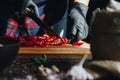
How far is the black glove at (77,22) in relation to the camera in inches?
173

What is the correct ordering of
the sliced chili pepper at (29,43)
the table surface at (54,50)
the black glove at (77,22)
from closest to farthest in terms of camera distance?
the table surface at (54,50) < the sliced chili pepper at (29,43) < the black glove at (77,22)

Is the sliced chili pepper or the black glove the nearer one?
the sliced chili pepper

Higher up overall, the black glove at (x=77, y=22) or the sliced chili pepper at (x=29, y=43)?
the sliced chili pepper at (x=29, y=43)

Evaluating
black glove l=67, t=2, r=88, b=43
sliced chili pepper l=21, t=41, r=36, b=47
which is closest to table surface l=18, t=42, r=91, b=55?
sliced chili pepper l=21, t=41, r=36, b=47

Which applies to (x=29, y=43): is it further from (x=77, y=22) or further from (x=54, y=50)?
(x=77, y=22)

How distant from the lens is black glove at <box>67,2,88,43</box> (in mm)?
4391

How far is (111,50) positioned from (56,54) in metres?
1.00

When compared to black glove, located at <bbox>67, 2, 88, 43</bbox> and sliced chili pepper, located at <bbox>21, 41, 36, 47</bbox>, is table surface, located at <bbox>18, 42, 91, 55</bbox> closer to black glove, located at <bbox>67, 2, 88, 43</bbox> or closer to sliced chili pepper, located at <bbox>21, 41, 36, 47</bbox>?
sliced chili pepper, located at <bbox>21, 41, 36, 47</bbox>

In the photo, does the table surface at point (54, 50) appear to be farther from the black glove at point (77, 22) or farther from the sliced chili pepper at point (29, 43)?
the black glove at point (77, 22)

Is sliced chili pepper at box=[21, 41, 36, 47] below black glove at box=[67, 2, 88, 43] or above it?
above

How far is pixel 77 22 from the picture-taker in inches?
177

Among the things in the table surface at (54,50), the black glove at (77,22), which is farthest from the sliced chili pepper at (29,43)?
the black glove at (77,22)

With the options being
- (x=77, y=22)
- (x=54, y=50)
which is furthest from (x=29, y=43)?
(x=77, y=22)

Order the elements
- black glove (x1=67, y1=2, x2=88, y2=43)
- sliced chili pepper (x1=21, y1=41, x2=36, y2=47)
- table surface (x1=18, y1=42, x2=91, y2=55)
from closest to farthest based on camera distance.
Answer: table surface (x1=18, y1=42, x2=91, y2=55), sliced chili pepper (x1=21, y1=41, x2=36, y2=47), black glove (x1=67, y1=2, x2=88, y2=43)
